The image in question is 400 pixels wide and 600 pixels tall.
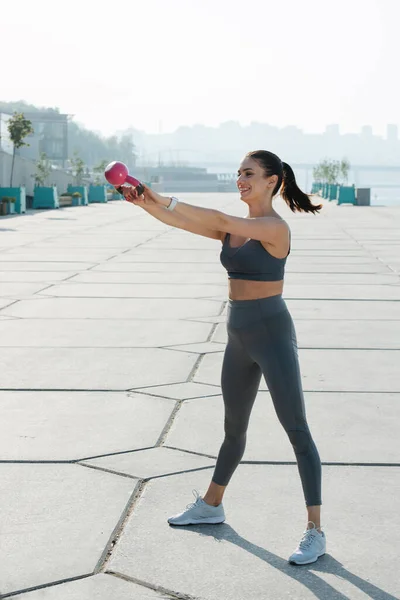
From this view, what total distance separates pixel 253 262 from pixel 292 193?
0.50m

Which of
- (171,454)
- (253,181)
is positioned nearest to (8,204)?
(171,454)

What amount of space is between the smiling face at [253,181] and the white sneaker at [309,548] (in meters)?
1.56

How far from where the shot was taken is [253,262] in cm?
444

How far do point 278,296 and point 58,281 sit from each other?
457 inches

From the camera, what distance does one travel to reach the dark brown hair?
14.9 ft

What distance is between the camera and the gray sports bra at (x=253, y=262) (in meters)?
4.44

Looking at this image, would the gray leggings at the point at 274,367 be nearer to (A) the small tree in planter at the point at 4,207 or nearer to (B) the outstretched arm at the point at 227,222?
(B) the outstretched arm at the point at 227,222

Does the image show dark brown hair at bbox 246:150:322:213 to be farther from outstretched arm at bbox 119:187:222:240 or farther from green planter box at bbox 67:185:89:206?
green planter box at bbox 67:185:89:206

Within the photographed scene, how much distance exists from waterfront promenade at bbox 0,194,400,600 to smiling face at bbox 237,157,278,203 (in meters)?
1.62

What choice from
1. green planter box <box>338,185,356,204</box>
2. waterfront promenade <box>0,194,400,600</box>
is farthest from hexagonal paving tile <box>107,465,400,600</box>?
green planter box <box>338,185,356,204</box>

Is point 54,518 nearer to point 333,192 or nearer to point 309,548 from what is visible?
point 309,548

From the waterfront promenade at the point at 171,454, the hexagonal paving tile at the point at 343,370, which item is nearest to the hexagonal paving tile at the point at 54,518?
the waterfront promenade at the point at 171,454

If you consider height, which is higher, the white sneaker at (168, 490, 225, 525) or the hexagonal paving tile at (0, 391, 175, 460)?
the white sneaker at (168, 490, 225, 525)

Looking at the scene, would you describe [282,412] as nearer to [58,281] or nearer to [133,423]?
[133,423]
